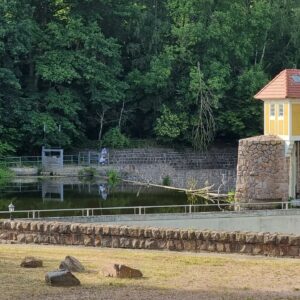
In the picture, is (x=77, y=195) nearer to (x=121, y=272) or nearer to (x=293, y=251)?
(x=293, y=251)

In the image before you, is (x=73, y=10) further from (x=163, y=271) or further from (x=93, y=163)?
(x=163, y=271)

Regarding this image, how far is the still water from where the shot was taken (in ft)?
129

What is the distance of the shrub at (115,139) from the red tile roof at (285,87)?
1739cm

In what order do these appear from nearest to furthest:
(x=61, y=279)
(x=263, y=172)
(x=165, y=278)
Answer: (x=61, y=279), (x=165, y=278), (x=263, y=172)

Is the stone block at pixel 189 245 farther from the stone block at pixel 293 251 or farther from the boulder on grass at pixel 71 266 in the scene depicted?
the boulder on grass at pixel 71 266

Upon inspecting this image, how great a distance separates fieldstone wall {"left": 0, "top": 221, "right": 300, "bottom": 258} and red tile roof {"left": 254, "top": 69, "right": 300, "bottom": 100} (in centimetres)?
1876

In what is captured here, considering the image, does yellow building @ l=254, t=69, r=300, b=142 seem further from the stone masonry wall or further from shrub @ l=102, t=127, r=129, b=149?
shrub @ l=102, t=127, r=129, b=149

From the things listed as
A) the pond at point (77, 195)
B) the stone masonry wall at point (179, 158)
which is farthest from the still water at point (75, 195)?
the stone masonry wall at point (179, 158)

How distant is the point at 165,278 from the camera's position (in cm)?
1605

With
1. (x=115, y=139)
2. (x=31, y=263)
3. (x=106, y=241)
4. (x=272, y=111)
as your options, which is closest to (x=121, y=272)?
(x=31, y=263)

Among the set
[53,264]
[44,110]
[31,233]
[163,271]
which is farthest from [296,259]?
[44,110]

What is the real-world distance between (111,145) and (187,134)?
18.0 ft

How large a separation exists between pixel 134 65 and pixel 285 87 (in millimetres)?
21879

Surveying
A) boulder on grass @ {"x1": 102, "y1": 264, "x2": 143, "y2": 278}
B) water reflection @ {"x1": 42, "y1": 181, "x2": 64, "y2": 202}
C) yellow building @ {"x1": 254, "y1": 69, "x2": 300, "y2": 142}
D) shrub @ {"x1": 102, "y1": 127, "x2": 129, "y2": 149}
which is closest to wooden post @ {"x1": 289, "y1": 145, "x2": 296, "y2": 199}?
yellow building @ {"x1": 254, "y1": 69, "x2": 300, "y2": 142}
